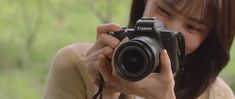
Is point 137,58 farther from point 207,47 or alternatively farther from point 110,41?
point 207,47

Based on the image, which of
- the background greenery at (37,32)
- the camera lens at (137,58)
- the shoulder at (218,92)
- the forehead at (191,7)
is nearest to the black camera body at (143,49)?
the camera lens at (137,58)

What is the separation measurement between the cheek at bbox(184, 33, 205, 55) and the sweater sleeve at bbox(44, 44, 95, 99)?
19cm

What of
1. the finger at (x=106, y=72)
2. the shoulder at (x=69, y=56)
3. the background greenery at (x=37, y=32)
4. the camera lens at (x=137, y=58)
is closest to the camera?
→ the camera lens at (x=137, y=58)

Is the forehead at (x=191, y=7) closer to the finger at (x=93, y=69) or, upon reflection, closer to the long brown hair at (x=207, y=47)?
the long brown hair at (x=207, y=47)

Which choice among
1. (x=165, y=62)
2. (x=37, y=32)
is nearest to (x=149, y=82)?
(x=165, y=62)

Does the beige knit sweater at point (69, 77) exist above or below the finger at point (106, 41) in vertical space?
below

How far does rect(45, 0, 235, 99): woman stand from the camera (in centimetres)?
98

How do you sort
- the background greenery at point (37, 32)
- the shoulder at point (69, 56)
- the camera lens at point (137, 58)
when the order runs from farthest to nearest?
the background greenery at point (37, 32)
the shoulder at point (69, 56)
the camera lens at point (137, 58)

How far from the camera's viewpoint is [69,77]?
109cm

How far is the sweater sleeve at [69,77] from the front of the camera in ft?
3.56

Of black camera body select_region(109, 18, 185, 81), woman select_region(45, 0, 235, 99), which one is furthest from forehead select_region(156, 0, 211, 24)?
black camera body select_region(109, 18, 185, 81)

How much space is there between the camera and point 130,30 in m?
0.94

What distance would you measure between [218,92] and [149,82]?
27 cm

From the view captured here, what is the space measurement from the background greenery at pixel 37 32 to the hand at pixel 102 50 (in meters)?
3.66
